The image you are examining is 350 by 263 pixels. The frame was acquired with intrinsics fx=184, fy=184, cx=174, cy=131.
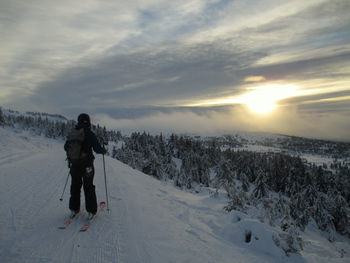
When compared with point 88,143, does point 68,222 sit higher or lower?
lower

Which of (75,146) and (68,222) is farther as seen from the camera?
(75,146)

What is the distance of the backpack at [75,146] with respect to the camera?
5.17 meters

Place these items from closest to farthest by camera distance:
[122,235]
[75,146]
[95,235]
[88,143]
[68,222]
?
1. [95,235]
2. [122,235]
3. [68,222]
4. [75,146]
5. [88,143]

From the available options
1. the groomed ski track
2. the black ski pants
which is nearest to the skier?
the black ski pants

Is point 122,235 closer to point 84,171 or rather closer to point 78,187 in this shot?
point 78,187

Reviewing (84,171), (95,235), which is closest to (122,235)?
(95,235)

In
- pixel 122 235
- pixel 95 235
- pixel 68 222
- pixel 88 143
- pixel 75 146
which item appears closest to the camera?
pixel 95 235

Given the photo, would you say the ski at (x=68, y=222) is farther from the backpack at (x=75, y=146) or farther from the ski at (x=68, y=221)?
the backpack at (x=75, y=146)

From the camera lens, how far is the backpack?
5.17 m

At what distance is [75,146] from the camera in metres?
5.19

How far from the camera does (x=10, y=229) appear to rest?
15.2 feet

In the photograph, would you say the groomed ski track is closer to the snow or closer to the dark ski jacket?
the snow

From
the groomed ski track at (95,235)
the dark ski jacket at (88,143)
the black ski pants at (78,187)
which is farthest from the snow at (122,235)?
the dark ski jacket at (88,143)

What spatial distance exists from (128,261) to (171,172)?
44779 millimetres
